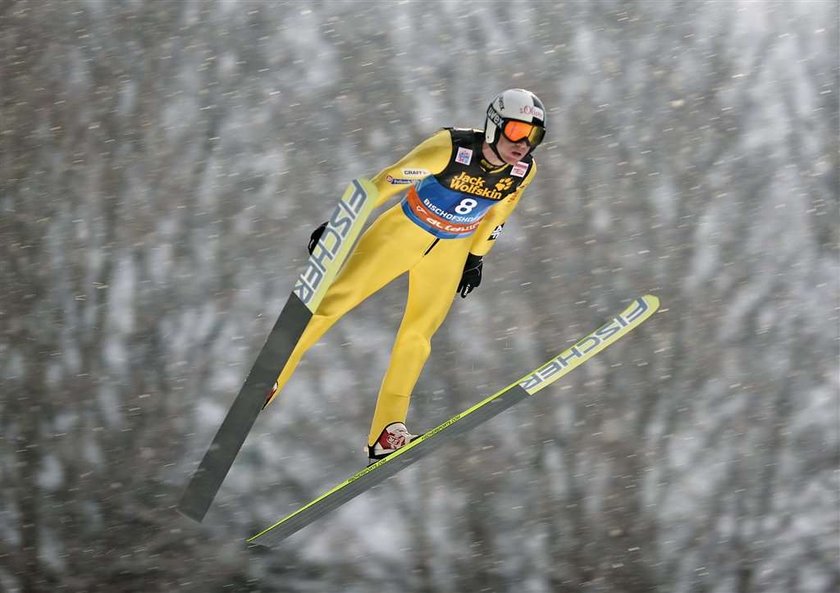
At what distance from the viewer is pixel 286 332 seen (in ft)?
10.00

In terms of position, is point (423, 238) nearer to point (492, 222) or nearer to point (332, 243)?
point (492, 222)

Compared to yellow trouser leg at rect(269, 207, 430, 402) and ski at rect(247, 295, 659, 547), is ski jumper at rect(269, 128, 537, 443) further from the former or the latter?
ski at rect(247, 295, 659, 547)

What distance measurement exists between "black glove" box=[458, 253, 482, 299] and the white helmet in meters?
0.61

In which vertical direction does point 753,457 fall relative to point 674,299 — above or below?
below

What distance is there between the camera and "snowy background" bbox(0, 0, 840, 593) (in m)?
5.47

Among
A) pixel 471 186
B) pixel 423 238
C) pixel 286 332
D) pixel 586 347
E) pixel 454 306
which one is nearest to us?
pixel 286 332

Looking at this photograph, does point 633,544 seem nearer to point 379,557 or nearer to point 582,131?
point 379,557

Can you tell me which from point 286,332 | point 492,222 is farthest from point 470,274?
point 286,332

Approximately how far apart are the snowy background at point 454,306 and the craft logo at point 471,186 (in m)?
2.47

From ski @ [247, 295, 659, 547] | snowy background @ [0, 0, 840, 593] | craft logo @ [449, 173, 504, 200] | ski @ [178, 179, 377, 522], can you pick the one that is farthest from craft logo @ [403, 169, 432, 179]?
snowy background @ [0, 0, 840, 593]

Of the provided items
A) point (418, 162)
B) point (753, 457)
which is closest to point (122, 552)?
point (418, 162)

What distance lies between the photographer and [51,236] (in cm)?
562

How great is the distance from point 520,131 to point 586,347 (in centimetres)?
88

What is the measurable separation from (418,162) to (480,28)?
3189 mm
